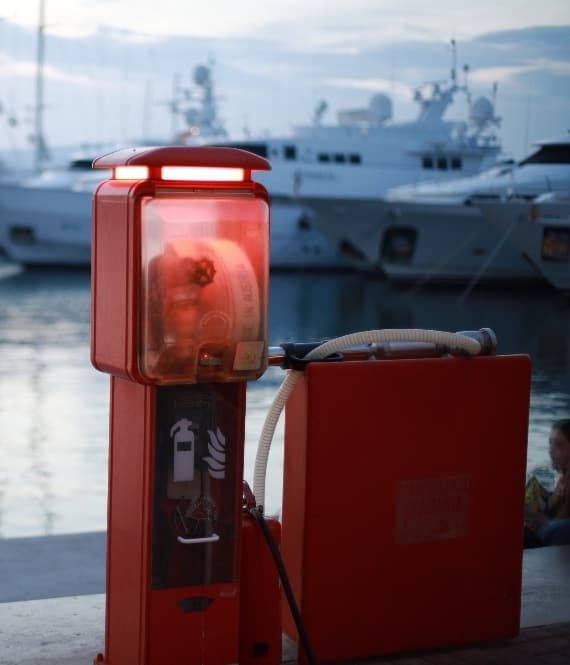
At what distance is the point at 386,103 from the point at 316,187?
327 centimetres

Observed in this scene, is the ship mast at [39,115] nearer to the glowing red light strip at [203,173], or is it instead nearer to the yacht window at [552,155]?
the yacht window at [552,155]

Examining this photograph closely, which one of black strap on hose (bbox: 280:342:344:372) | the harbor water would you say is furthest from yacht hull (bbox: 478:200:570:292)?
black strap on hose (bbox: 280:342:344:372)

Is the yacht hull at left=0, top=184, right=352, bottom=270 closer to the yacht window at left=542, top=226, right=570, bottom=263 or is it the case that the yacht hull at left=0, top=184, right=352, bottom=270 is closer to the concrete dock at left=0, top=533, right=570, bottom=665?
the yacht window at left=542, top=226, right=570, bottom=263

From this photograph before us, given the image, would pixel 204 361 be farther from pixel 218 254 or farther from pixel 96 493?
pixel 96 493

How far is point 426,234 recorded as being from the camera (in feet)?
97.7

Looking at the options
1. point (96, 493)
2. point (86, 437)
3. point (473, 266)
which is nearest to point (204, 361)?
point (96, 493)

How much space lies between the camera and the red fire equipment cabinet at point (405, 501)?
3.35m

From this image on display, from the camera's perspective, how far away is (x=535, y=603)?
156 inches

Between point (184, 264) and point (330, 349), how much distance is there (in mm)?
560

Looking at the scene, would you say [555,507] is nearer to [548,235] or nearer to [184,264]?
[184,264]

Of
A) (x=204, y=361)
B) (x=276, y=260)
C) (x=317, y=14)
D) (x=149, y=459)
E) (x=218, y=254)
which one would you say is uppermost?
(x=317, y=14)

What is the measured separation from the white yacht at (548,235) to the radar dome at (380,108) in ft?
63.8

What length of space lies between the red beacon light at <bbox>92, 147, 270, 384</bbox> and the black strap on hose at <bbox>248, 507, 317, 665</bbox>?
36 cm

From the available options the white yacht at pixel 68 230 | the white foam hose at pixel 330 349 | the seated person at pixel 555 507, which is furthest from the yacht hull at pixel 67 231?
the white foam hose at pixel 330 349
